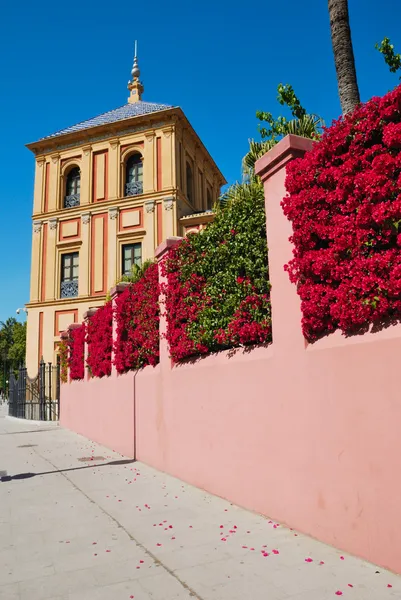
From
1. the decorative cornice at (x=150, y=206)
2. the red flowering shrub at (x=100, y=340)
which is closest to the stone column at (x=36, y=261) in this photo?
the decorative cornice at (x=150, y=206)

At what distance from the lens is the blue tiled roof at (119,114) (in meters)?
26.1

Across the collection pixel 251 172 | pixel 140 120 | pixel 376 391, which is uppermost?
pixel 140 120

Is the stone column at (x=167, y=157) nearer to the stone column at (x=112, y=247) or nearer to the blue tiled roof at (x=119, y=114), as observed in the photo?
the blue tiled roof at (x=119, y=114)

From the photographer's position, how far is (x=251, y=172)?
11539mm

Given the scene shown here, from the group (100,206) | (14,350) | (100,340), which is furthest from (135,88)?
(14,350)

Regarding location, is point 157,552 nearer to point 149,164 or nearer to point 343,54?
point 343,54

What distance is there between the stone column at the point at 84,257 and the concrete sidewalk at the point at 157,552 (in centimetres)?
1822

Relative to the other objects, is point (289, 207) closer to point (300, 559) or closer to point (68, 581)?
point (300, 559)

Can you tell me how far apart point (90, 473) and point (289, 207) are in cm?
596

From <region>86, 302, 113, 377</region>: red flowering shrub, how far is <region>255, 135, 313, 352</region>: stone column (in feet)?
24.5

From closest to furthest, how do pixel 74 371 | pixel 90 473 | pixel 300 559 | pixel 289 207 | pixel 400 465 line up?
pixel 400 465 → pixel 300 559 → pixel 289 207 → pixel 90 473 → pixel 74 371

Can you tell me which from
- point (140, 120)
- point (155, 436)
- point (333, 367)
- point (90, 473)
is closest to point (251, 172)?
point (155, 436)

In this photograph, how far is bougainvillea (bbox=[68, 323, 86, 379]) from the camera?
15691 mm

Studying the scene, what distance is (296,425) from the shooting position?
183 inches
